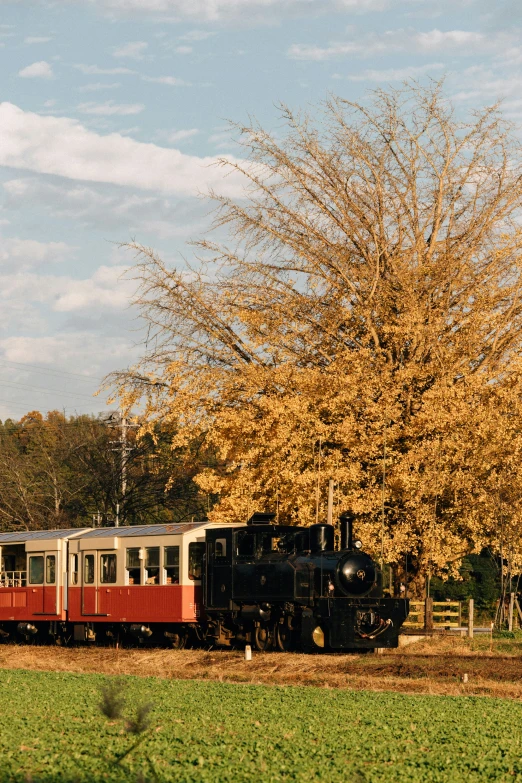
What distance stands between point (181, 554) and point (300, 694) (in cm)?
1098

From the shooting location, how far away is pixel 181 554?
27750 mm

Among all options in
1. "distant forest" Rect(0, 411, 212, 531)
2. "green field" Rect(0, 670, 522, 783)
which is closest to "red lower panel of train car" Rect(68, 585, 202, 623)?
"green field" Rect(0, 670, 522, 783)

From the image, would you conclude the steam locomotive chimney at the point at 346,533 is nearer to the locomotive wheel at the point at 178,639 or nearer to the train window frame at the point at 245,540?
the train window frame at the point at 245,540

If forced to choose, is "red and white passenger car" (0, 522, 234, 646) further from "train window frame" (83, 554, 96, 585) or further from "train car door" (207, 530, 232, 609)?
"train car door" (207, 530, 232, 609)

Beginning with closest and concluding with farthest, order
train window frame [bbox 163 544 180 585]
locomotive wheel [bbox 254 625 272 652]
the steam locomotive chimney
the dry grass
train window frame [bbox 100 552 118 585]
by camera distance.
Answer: the dry grass < locomotive wheel [bbox 254 625 272 652] < the steam locomotive chimney < train window frame [bbox 163 544 180 585] < train window frame [bbox 100 552 118 585]

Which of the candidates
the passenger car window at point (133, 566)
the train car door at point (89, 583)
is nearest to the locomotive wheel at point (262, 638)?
A: the passenger car window at point (133, 566)

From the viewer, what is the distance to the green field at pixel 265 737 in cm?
1037

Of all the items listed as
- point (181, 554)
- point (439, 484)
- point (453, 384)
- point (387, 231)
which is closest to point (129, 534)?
point (181, 554)

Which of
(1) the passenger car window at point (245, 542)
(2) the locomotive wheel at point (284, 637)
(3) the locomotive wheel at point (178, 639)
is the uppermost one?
(1) the passenger car window at point (245, 542)

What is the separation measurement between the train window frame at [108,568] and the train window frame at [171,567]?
6.16 feet

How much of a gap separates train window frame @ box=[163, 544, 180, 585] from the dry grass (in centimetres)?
186

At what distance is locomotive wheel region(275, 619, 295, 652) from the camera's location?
25.8 meters

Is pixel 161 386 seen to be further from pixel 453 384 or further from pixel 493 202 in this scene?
pixel 493 202

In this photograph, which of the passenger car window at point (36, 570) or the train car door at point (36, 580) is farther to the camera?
the passenger car window at point (36, 570)
